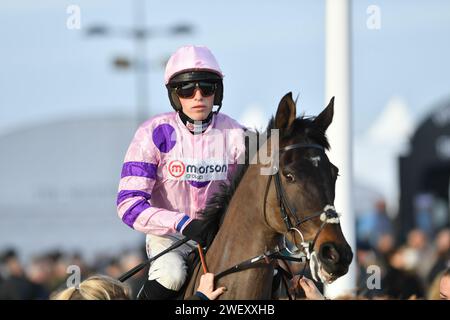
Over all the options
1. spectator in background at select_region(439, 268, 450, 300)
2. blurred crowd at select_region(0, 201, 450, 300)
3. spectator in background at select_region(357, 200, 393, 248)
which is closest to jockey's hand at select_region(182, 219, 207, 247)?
spectator in background at select_region(439, 268, 450, 300)

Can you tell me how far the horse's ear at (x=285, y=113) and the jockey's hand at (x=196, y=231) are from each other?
600 mm

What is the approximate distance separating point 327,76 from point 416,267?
6125 millimetres

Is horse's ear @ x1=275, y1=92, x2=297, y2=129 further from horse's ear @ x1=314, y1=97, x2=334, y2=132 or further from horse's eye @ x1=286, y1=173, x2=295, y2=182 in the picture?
horse's eye @ x1=286, y1=173, x2=295, y2=182

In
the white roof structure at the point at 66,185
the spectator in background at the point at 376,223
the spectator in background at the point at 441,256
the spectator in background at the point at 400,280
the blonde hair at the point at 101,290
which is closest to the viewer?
the blonde hair at the point at 101,290

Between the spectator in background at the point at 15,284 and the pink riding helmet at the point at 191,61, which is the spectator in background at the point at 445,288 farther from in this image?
the spectator in background at the point at 15,284

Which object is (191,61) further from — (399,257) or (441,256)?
(399,257)

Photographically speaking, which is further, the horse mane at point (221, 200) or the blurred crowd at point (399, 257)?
the blurred crowd at point (399, 257)

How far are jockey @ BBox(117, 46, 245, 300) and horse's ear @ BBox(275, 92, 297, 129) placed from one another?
1.40 ft

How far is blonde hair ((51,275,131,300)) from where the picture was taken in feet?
17.1

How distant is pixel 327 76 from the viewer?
7297 mm

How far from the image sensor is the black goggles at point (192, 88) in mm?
5418

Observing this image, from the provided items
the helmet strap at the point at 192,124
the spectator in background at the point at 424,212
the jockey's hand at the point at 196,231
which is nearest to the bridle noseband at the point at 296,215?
the jockey's hand at the point at 196,231
